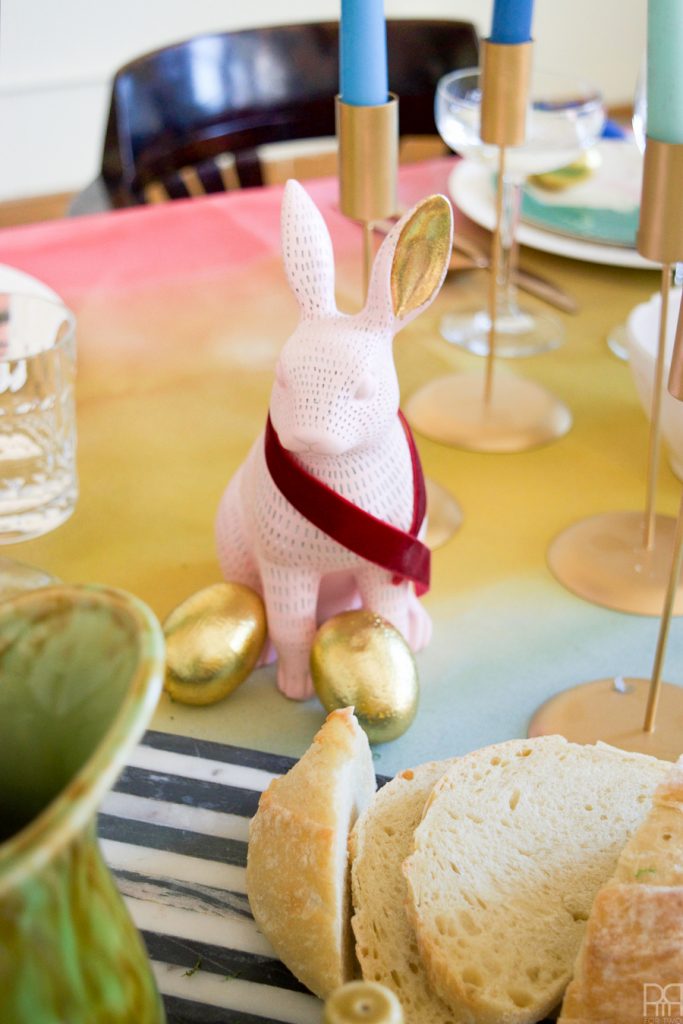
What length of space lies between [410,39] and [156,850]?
135 cm

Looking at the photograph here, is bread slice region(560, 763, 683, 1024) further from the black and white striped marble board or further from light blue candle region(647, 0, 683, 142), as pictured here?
light blue candle region(647, 0, 683, 142)

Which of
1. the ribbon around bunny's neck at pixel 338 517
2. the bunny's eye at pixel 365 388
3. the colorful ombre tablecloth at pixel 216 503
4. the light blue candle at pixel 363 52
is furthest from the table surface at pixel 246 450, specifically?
the light blue candle at pixel 363 52

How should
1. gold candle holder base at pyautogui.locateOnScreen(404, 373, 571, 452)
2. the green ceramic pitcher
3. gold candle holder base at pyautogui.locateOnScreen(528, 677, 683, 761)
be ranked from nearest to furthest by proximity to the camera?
the green ceramic pitcher, gold candle holder base at pyautogui.locateOnScreen(528, 677, 683, 761), gold candle holder base at pyautogui.locateOnScreen(404, 373, 571, 452)

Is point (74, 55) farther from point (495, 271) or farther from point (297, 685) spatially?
point (297, 685)

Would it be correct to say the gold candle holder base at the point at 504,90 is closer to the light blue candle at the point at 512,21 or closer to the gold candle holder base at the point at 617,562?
the light blue candle at the point at 512,21

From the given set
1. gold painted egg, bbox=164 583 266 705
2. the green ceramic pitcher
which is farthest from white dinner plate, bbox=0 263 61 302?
the green ceramic pitcher

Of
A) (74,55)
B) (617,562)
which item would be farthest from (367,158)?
(74,55)

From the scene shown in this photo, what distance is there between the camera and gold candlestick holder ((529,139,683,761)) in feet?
2.07

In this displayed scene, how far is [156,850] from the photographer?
0.62m

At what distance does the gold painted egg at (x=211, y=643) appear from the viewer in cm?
70

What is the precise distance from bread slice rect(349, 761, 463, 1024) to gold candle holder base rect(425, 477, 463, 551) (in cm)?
30

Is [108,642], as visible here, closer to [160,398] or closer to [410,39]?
[160,398]

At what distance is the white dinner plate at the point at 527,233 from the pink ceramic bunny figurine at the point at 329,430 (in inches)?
23.6

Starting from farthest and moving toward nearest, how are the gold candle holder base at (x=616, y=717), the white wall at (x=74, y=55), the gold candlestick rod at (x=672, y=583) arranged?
the white wall at (x=74, y=55), the gold candle holder base at (x=616, y=717), the gold candlestick rod at (x=672, y=583)
